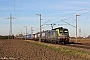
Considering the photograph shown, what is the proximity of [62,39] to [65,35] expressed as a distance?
3.54ft

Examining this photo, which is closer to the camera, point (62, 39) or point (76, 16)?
point (62, 39)

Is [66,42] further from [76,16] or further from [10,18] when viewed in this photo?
[10,18]

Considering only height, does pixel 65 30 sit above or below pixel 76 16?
below

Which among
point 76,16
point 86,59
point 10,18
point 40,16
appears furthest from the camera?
point 10,18

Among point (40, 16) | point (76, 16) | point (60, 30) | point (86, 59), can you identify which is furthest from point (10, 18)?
point (86, 59)

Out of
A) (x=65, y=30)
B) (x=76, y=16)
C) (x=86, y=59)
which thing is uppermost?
(x=76, y=16)

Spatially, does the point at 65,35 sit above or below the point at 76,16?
below

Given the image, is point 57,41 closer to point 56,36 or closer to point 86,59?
point 56,36

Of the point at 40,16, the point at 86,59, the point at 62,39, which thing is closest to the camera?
the point at 86,59

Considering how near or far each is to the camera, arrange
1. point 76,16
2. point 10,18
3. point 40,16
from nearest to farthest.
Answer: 1. point 76,16
2. point 40,16
3. point 10,18

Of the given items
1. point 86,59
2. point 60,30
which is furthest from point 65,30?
point 86,59

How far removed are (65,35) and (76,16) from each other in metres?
11.8

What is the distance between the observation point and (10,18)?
87000 mm

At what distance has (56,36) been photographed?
167 feet
